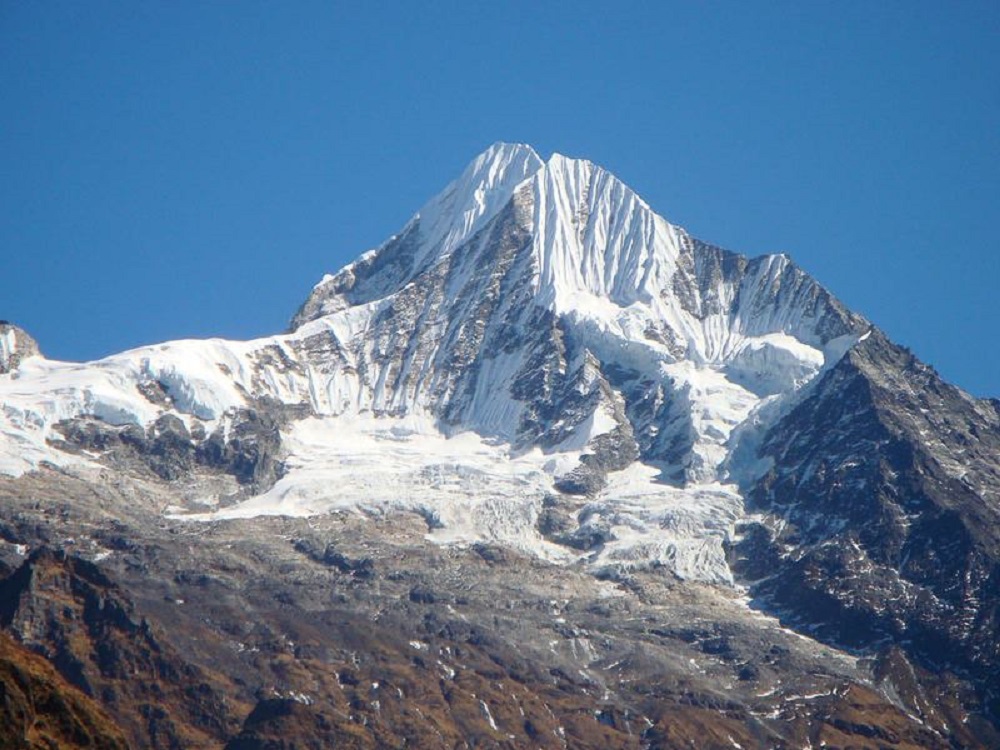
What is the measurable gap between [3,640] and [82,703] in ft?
16.8

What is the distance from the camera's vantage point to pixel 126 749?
105875 millimetres

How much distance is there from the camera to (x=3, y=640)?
10269 cm

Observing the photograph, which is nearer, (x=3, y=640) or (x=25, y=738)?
(x=25, y=738)

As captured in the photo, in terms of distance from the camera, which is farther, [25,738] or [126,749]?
[126,749]

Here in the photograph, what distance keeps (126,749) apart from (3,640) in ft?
29.3

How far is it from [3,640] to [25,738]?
7885mm

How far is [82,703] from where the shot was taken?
4055 inches

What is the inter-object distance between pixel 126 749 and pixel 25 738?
10.3m

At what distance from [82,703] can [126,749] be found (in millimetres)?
4413

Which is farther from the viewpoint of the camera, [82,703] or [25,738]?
[82,703]

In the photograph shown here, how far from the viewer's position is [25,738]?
96312 mm

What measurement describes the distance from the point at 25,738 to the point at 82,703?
6844mm
